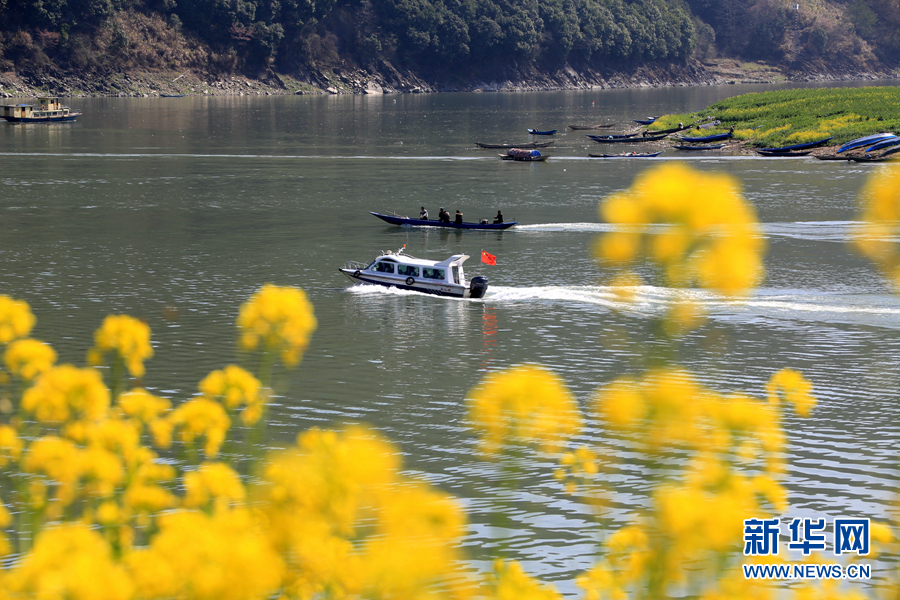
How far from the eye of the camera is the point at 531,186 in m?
74.3

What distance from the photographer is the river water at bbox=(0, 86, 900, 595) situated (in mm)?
22031

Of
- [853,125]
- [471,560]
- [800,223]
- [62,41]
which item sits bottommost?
[471,560]

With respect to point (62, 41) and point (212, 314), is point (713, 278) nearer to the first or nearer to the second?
point (212, 314)

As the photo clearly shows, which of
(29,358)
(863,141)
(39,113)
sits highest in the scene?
(39,113)

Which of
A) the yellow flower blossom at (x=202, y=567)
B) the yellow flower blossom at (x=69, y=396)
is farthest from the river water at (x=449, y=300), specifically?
the yellow flower blossom at (x=202, y=567)

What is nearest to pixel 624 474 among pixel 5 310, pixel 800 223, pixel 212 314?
pixel 5 310

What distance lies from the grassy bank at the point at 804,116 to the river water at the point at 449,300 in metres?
12.9

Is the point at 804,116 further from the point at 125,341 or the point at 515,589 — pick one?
the point at 515,589

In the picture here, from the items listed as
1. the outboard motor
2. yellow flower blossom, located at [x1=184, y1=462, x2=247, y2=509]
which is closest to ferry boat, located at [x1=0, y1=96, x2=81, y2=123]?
the outboard motor

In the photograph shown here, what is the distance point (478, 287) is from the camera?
4003 centimetres

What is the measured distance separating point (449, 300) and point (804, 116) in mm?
82624

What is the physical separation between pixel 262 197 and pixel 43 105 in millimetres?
81039

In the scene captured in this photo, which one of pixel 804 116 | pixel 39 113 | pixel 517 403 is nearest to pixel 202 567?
pixel 517 403

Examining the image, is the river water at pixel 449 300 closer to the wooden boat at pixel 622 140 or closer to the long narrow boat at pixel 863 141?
the long narrow boat at pixel 863 141
